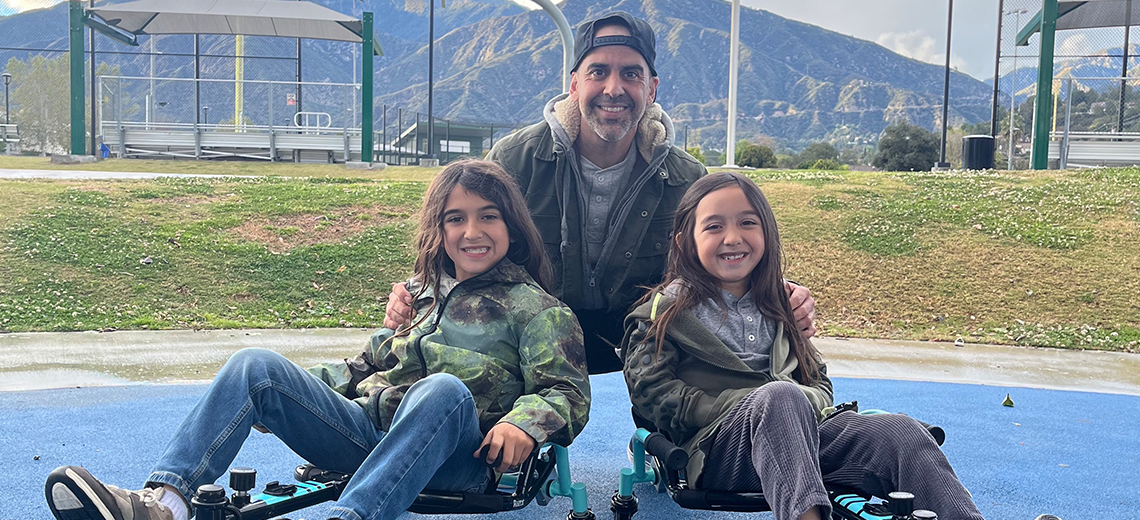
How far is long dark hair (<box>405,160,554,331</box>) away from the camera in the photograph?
3064 millimetres

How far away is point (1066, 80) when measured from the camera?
52.8 ft

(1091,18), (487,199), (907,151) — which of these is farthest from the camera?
A: (907,151)

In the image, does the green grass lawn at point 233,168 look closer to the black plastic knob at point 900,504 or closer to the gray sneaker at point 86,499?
the gray sneaker at point 86,499

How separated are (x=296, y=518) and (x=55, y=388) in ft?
8.73

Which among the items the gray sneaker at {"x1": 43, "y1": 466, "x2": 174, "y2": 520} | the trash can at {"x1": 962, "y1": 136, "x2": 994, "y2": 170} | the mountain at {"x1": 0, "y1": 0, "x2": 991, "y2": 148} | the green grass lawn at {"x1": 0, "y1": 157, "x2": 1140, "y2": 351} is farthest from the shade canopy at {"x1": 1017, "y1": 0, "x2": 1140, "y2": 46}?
the mountain at {"x1": 0, "y1": 0, "x2": 991, "y2": 148}

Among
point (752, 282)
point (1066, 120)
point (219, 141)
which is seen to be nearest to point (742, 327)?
point (752, 282)

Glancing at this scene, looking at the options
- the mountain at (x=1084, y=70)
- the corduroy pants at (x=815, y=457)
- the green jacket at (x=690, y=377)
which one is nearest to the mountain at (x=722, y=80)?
the mountain at (x=1084, y=70)

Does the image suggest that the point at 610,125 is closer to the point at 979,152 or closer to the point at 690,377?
the point at 690,377

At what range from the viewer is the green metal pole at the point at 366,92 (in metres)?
17.2

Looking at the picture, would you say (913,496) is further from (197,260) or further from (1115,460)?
(197,260)

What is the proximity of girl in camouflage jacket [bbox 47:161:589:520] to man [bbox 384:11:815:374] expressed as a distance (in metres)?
0.52

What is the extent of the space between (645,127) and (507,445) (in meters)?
Answer: 1.63

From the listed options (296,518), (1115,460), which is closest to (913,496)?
(296,518)

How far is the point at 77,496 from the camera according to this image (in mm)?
2162
